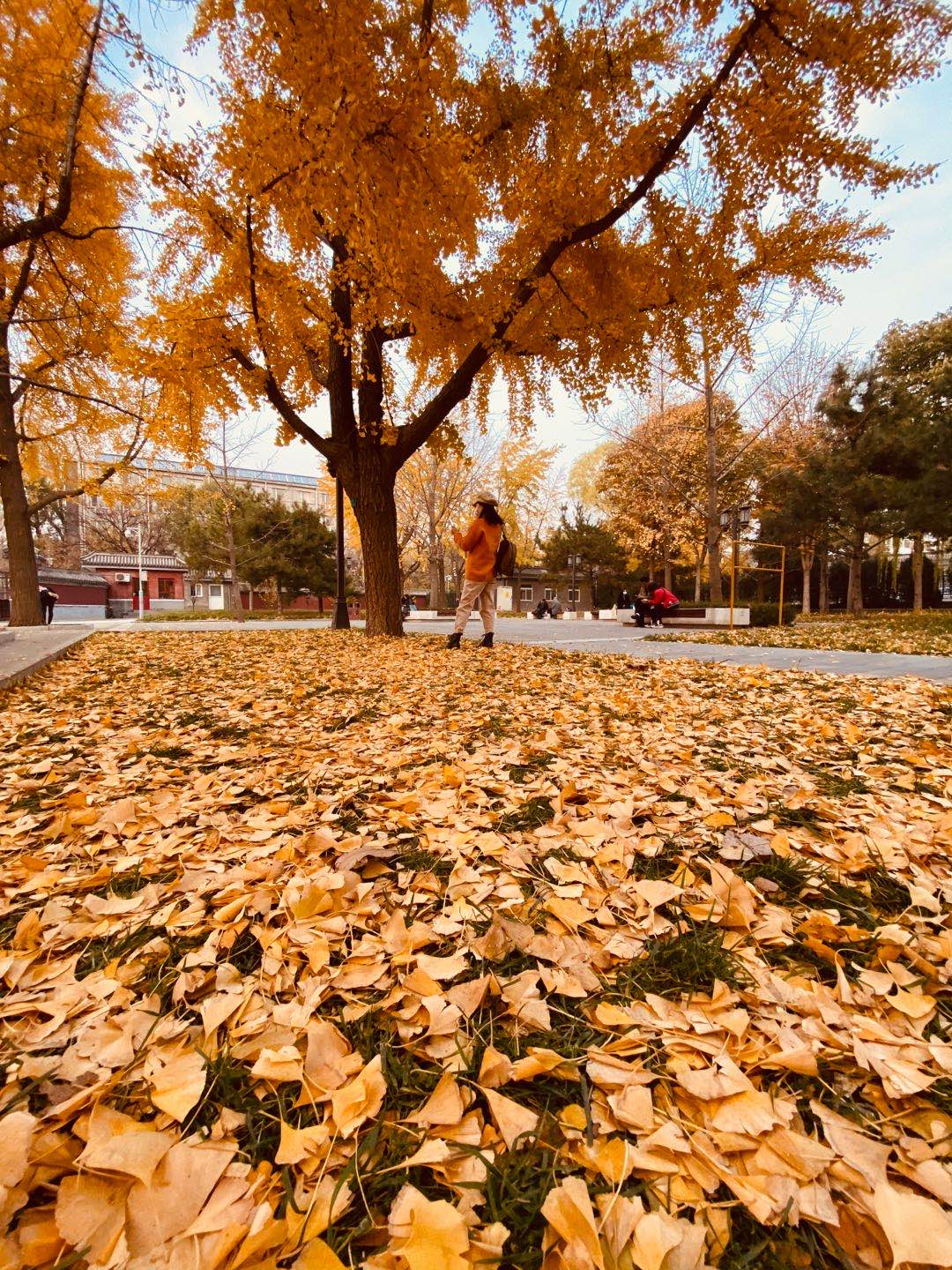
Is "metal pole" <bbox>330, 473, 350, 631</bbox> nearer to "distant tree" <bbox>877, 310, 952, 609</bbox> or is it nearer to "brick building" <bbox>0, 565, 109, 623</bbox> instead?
"distant tree" <bbox>877, 310, 952, 609</bbox>

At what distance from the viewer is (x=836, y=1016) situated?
101cm

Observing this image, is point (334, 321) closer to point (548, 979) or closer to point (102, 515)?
point (548, 979)

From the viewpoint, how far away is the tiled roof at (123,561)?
38.4 metres

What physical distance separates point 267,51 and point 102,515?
3659 cm

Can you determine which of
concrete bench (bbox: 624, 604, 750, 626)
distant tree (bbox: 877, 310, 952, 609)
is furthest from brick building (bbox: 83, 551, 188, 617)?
distant tree (bbox: 877, 310, 952, 609)

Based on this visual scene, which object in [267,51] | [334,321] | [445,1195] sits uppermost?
[267,51]

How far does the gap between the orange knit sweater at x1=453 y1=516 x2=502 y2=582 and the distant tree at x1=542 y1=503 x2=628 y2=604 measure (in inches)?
846

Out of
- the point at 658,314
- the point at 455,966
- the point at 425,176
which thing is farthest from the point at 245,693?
the point at 658,314

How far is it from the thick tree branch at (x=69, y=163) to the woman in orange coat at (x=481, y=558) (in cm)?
478

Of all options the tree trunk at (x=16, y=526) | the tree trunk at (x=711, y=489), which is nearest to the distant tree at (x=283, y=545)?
the tree trunk at (x=16, y=526)

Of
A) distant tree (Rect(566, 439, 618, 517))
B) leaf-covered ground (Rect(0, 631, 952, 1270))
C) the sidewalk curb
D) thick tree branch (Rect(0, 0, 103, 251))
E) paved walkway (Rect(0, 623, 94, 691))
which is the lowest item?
leaf-covered ground (Rect(0, 631, 952, 1270))

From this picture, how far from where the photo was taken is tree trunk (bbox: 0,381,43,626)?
9672 millimetres

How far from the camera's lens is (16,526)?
390 inches

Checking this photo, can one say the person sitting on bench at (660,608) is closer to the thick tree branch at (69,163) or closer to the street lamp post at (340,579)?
the street lamp post at (340,579)
